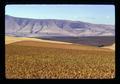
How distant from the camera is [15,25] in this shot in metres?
96.2

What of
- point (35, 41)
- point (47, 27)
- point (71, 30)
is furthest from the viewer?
point (47, 27)

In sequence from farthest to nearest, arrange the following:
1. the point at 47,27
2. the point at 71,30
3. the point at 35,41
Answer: the point at 47,27 < the point at 71,30 < the point at 35,41
